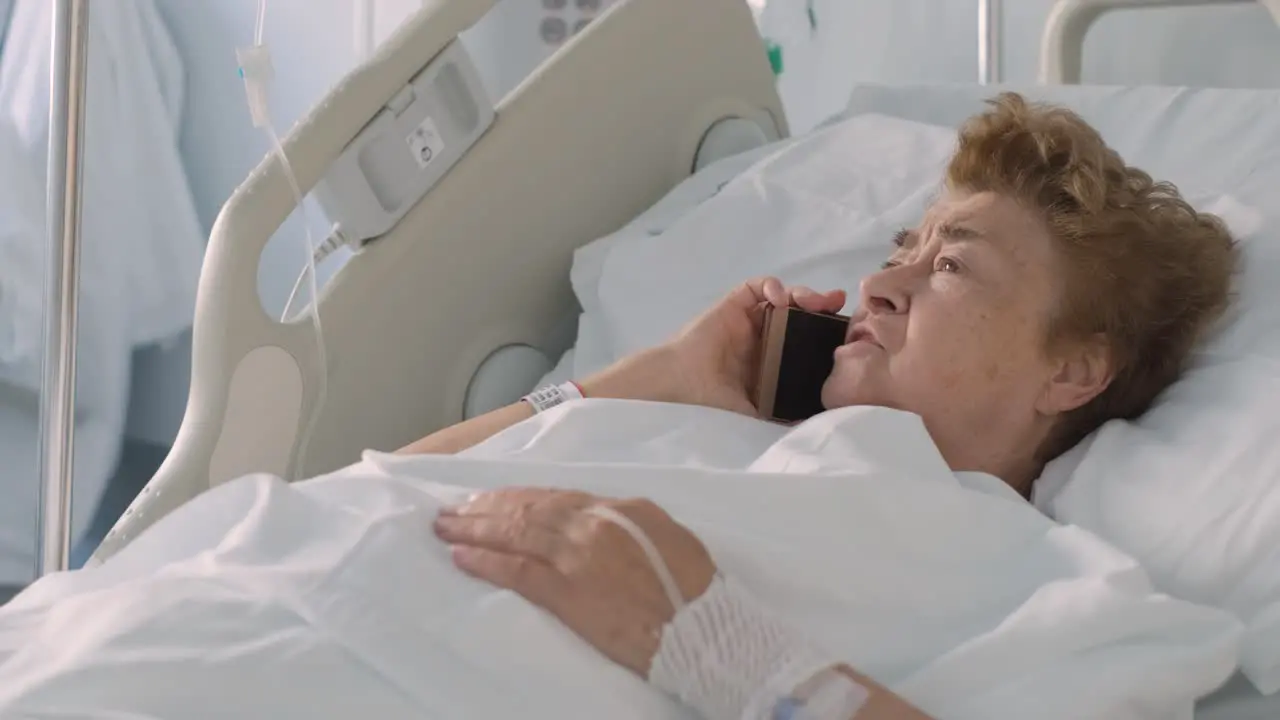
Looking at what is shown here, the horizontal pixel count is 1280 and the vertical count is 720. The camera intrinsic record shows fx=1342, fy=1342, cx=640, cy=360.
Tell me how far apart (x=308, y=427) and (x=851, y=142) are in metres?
0.79

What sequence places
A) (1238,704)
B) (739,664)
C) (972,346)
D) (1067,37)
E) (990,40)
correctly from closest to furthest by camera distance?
(739,664) < (1238,704) < (972,346) < (1067,37) < (990,40)

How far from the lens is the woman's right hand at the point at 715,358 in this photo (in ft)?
4.67

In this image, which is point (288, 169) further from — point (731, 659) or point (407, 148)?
point (731, 659)

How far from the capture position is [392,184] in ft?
5.31

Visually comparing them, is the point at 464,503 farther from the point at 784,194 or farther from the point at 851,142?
the point at 851,142

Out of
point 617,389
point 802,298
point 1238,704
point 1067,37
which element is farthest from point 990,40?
point 1238,704

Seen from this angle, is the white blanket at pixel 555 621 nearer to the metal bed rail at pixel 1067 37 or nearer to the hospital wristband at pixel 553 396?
the hospital wristband at pixel 553 396

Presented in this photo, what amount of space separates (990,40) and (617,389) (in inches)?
47.5

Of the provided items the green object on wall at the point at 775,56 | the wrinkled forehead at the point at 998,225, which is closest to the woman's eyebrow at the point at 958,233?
the wrinkled forehead at the point at 998,225

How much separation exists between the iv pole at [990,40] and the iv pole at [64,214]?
1.46 m

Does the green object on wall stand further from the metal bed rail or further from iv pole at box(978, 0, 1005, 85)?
the metal bed rail

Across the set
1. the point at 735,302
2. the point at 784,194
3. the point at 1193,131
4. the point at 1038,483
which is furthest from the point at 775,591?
the point at 1193,131

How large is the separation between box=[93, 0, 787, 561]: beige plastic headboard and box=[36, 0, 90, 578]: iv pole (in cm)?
15

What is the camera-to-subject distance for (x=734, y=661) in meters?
0.88
